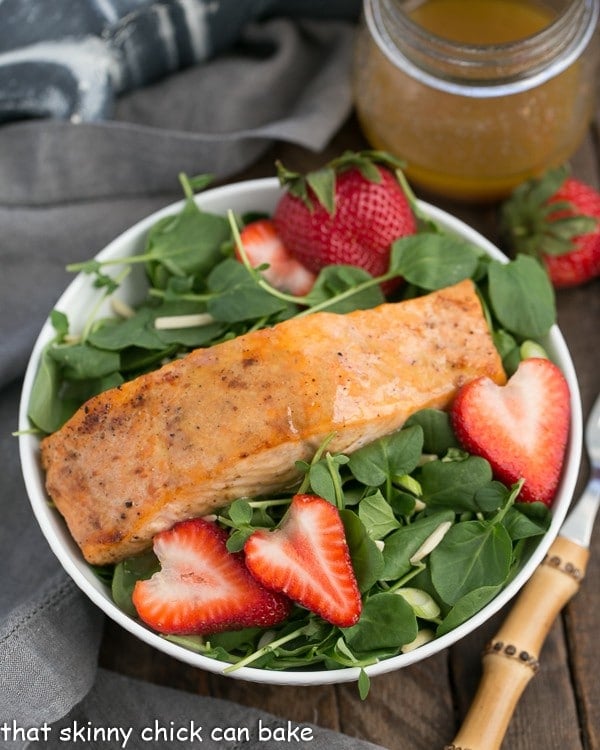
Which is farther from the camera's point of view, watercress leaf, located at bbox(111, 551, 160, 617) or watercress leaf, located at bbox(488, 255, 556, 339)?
watercress leaf, located at bbox(488, 255, 556, 339)

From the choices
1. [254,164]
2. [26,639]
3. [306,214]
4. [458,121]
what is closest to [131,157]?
[254,164]

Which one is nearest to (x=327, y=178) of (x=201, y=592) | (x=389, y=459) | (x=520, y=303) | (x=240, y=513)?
(x=520, y=303)

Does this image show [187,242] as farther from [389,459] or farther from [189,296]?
[389,459]

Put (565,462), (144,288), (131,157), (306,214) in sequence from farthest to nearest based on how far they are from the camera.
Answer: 1. (131,157)
2. (144,288)
3. (306,214)
4. (565,462)

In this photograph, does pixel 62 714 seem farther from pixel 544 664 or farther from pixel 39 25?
pixel 39 25

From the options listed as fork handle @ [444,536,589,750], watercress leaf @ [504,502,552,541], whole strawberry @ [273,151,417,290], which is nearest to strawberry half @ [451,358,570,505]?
watercress leaf @ [504,502,552,541]

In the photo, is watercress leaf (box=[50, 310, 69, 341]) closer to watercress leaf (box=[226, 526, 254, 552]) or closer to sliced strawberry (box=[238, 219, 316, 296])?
sliced strawberry (box=[238, 219, 316, 296])
